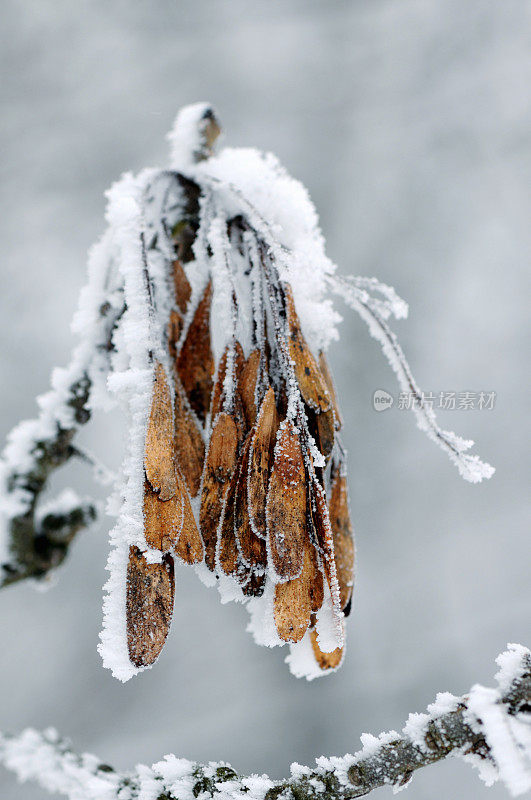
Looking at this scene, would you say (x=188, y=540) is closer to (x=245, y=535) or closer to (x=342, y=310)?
(x=245, y=535)

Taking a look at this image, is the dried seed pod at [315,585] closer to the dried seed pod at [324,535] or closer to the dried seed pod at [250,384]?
the dried seed pod at [324,535]

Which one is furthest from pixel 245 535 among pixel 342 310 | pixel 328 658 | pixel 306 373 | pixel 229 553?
pixel 342 310

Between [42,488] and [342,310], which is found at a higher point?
[342,310]

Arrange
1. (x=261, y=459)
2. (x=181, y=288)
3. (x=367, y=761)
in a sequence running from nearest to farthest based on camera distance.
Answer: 1. (x=367, y=761)
2. (x=261, y=459)
3. (x=181, y=288)

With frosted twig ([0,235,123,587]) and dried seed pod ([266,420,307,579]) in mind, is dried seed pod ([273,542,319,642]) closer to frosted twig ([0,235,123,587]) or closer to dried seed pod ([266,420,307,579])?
dried seed pod ([266,420,307,579])

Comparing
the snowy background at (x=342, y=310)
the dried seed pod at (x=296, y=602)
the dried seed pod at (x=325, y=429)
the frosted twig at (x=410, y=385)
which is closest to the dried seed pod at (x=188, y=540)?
the dried seed pod at (x=296, y=602)

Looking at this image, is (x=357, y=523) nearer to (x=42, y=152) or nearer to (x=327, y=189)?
(x=327, y=189)
